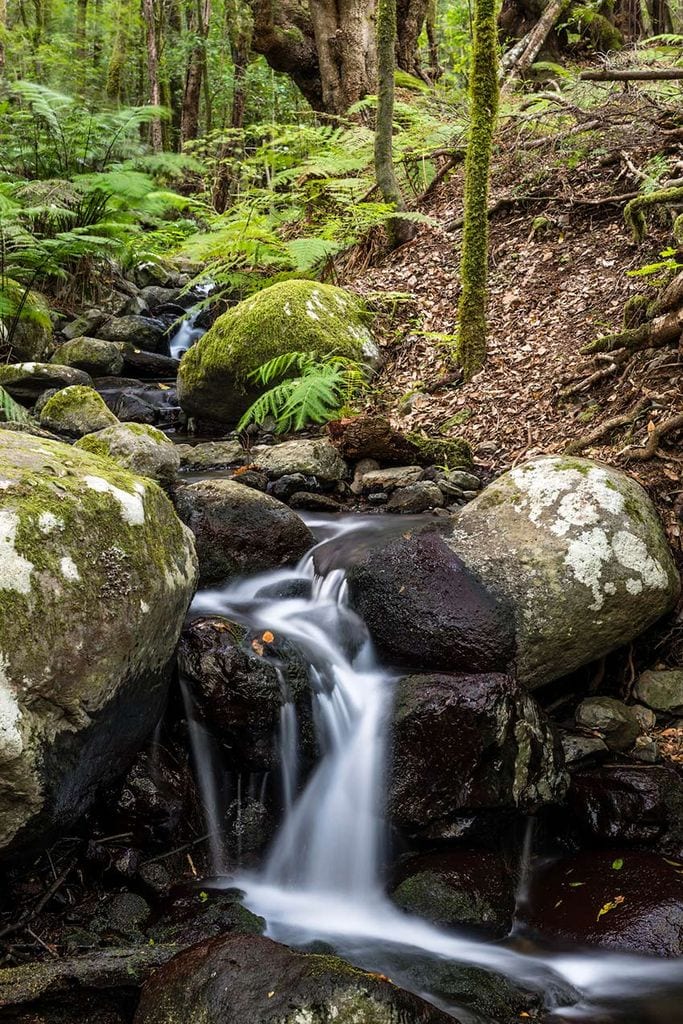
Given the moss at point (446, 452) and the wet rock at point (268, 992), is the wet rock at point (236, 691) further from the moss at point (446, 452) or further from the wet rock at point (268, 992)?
the moss at point (446, 452)

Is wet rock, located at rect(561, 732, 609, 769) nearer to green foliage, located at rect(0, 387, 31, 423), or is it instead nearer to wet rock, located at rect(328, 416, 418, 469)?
wet rock, located at rect(328, 416, 418, 469)

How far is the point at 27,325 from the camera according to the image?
9703mm

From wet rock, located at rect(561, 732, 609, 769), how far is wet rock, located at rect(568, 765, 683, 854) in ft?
0.28

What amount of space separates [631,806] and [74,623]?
106 inches

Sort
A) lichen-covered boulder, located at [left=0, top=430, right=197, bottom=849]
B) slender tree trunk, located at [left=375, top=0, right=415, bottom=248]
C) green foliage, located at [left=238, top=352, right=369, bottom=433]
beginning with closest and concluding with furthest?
lichen-covered boulder, located at [left=0, top=430, right=197, bottom=849] → green foliage, located at [left=238, top=352, right=369, bottom=433] → slender tree trunk, located at [left=375, top=0, right=415, bottom=248]

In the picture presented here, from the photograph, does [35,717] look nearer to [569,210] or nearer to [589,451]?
[589,451]

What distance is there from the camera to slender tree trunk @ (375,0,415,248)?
25.5 feet

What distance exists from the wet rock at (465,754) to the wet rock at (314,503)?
2.22 meters

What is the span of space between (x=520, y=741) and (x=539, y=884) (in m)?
0.62

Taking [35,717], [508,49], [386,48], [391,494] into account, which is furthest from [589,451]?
[508,49]

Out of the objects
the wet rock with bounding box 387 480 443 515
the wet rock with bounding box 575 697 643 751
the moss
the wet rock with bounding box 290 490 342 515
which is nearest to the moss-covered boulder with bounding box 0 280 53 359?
the wet rock with bounding box 290 490 342 515

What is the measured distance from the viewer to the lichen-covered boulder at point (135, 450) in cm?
522

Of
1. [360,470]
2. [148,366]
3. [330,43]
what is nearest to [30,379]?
[148,366]

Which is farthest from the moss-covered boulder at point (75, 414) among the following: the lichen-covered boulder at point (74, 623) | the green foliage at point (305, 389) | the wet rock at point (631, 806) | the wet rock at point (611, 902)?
the wet rock at point (611, 902)
